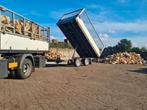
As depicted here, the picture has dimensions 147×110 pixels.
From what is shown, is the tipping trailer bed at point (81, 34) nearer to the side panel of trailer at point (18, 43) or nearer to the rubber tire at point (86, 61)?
the rubber tire at point (86, 61)

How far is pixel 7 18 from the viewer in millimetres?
11055

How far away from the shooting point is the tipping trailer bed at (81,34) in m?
19.5

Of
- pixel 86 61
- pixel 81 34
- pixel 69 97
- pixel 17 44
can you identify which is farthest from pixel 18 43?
pixel 86 61

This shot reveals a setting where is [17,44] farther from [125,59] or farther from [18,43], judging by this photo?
[125,59]

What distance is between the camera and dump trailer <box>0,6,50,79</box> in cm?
1062

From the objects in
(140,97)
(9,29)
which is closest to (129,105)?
(140,97)

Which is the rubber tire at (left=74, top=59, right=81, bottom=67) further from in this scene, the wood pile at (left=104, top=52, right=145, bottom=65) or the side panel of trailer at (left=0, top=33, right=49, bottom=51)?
the wood pile at (left=104, top=52, right=145, bottom=65)

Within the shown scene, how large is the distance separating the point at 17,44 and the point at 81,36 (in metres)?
8.89

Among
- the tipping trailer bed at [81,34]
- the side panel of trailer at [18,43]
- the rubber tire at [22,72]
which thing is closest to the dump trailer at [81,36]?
the tipping trailer bed at [81,34]

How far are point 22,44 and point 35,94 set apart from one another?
388 centimetres

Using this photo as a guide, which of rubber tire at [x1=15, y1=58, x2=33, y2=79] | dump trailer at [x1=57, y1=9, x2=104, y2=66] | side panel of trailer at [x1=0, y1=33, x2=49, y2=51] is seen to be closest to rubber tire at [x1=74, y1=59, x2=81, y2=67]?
dump trailer at [x1=57, y1=9, x2=104, y2=66]

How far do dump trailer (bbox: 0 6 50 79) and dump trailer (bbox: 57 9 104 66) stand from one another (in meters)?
5.07

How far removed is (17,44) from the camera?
11.7 meters

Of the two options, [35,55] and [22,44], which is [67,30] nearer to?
[35,55]
